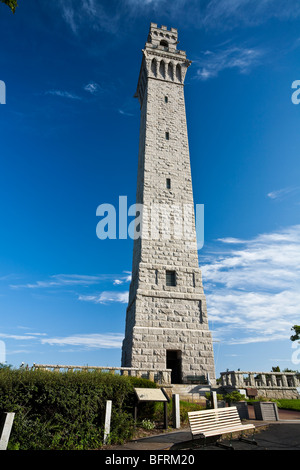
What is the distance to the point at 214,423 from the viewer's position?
7648mm

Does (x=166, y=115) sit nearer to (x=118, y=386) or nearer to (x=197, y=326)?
(x=197, y=326)

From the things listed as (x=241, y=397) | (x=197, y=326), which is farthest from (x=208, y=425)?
(x=197, y=326)

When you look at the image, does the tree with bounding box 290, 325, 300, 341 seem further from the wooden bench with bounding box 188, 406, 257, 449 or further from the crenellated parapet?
the crenellated parapet

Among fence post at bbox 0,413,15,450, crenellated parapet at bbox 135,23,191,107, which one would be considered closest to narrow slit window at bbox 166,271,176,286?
fence post at bbox 0,413,15,450

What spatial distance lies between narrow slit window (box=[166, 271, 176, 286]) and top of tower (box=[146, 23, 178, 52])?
23034 millimetres

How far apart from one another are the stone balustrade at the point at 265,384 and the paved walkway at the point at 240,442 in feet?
17.5

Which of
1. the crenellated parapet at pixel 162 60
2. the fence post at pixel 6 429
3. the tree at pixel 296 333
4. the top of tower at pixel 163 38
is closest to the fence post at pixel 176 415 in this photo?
the fence post at pixel 6 429

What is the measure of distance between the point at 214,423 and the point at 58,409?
4.19 metres

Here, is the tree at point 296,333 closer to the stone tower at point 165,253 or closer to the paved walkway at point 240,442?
the stone tower at point 165,253

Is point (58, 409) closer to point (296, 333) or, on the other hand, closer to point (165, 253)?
point (165, 253)

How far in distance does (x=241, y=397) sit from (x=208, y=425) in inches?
241

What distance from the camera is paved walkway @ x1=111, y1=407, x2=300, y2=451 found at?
287 inches

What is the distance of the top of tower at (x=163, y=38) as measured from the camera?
2955 centimetres
